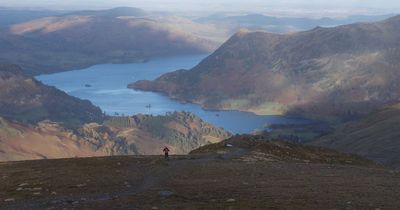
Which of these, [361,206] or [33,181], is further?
[33,181]

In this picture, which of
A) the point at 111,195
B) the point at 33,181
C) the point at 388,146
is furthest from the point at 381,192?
the point at 388,146

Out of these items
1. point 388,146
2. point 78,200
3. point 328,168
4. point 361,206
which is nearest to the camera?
Answer: point 361,206

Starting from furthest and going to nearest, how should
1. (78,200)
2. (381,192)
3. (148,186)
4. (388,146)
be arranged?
(388,146) → (148,186) → (381,192) → (78,200)

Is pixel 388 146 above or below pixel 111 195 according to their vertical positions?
below

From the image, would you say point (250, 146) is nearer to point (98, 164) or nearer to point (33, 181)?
point (98, 164)

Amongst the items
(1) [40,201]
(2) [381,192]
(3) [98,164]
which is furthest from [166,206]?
(3) [98,164]

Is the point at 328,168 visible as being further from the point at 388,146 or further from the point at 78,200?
the point at 388,146
